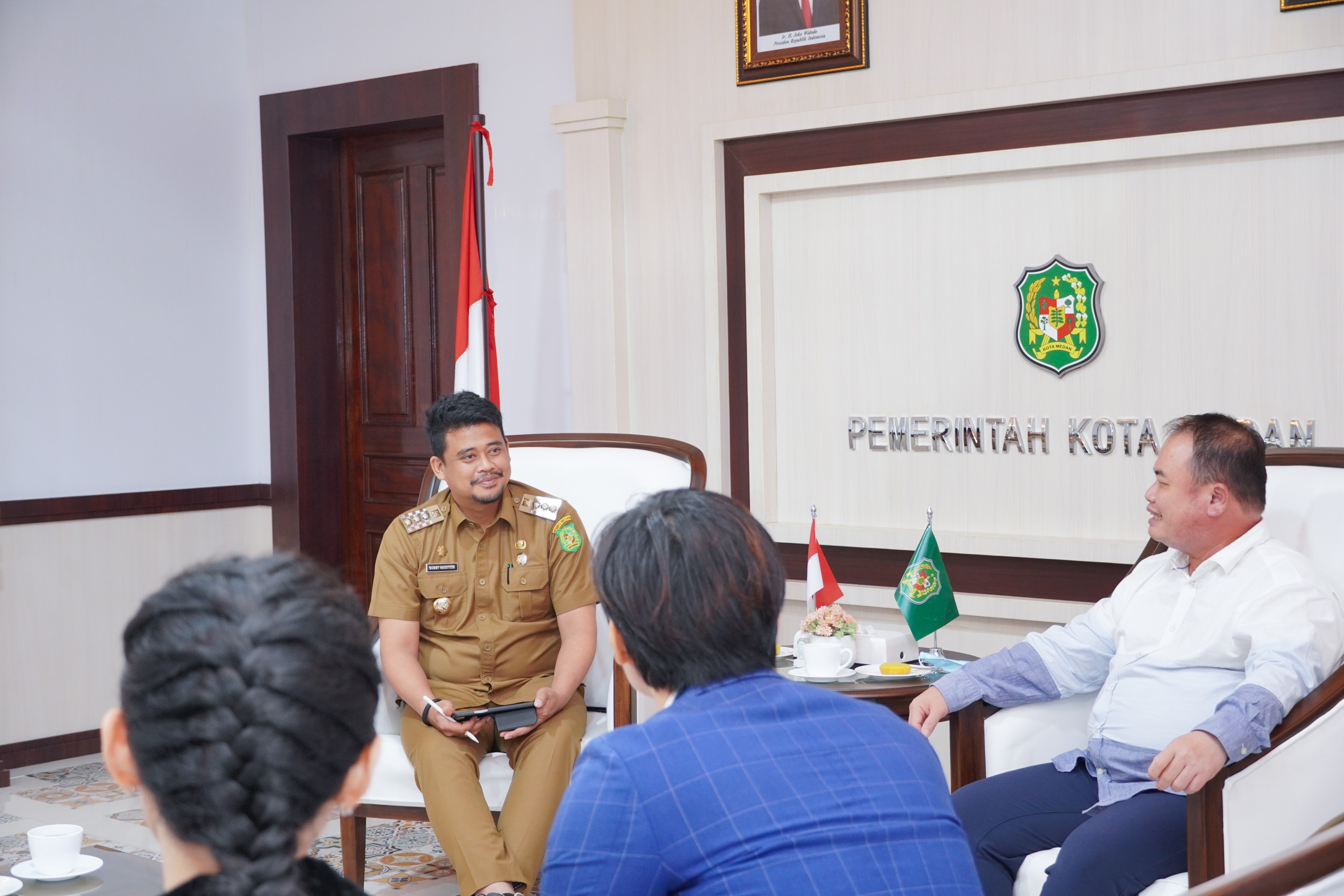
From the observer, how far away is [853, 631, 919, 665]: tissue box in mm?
2922

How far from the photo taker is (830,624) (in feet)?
9.32

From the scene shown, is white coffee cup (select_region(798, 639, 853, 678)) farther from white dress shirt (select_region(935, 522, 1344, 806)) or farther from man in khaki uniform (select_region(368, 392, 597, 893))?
man in khaki uniform (select_region(368, 392, 597, 893))

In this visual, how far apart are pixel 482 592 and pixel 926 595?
3.28 ft

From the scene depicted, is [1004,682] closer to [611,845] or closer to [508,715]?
[508,715]

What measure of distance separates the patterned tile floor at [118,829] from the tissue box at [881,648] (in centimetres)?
121

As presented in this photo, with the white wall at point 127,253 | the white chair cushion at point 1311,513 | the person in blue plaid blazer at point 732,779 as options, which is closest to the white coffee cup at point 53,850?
the person in blue plaid blazer at point 732,779

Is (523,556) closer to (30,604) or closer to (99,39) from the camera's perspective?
(30,604)


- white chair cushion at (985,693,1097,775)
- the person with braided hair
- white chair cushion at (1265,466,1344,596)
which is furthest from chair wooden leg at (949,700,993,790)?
the person with braided hair

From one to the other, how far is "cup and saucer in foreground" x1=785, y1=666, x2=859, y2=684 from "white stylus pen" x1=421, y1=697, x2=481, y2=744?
0.69 m

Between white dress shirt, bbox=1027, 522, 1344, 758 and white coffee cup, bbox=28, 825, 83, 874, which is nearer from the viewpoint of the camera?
white coffee cup, bbox=28, 825, 83, 874

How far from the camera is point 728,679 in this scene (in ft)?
4.41

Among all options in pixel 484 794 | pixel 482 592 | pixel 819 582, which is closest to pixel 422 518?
pixel 482 592

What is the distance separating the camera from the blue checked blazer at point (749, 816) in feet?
4.00

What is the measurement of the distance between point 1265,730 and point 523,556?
164cm
